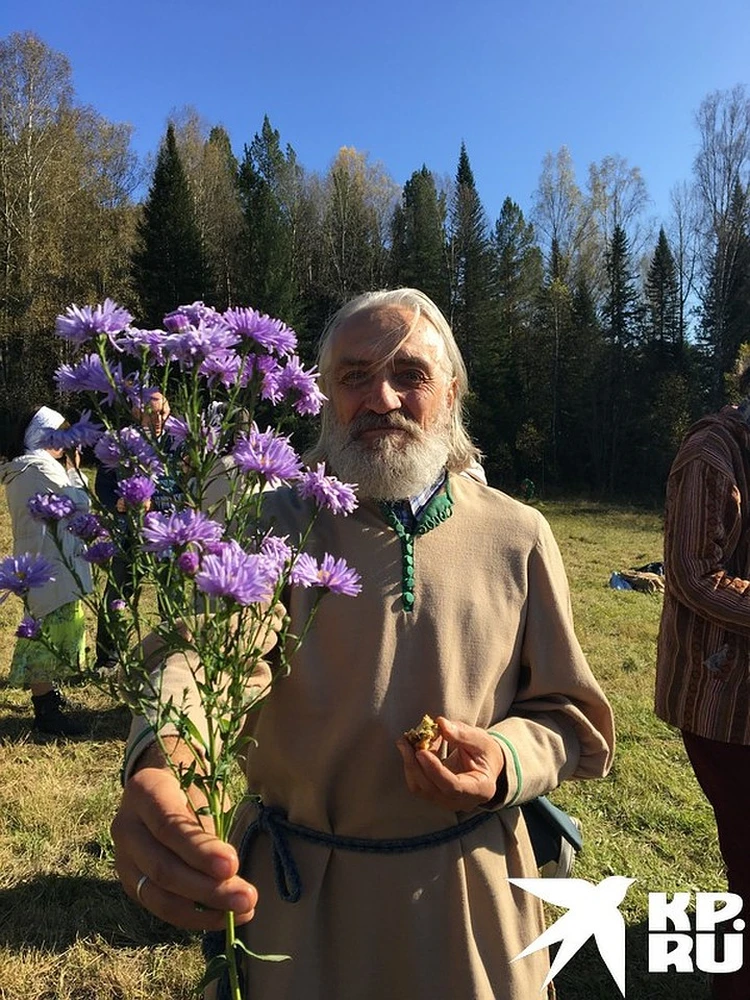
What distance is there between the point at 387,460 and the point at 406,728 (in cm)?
58

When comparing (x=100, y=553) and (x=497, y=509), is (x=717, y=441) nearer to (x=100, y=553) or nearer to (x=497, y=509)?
(x=497, y=509)

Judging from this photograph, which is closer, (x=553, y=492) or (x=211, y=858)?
(x=211, y=858)

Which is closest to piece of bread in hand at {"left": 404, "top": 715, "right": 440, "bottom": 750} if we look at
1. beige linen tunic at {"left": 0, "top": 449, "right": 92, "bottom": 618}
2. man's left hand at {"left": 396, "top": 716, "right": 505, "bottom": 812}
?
man's left hand at {"left": 396, "top": 716, "right": 505, "bottom": 812}

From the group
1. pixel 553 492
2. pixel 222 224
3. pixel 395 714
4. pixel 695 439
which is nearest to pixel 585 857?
pixel 695 439

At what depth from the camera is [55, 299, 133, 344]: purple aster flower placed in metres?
0.89

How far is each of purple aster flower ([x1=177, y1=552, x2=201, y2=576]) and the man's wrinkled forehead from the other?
0.88 meters

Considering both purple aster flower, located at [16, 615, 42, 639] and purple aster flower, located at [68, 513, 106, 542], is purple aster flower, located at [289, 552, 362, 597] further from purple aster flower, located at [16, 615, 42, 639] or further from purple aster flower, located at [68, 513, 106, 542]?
purple aster flower, located at [16, 615, 42, 639]

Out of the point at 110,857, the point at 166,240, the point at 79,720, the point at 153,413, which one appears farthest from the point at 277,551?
the point at 166,240

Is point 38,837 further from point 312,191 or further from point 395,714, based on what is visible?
point 312,191

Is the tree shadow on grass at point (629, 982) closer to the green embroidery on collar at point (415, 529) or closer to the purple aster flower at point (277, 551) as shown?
the green embroidery on collar at point (415, 529)

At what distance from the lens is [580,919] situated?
2180 mm

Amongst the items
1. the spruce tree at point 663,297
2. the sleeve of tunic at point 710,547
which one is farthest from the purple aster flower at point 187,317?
the spruce tree at point 663,297

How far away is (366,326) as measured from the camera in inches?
62.5

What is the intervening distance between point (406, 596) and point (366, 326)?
24.9 inches
